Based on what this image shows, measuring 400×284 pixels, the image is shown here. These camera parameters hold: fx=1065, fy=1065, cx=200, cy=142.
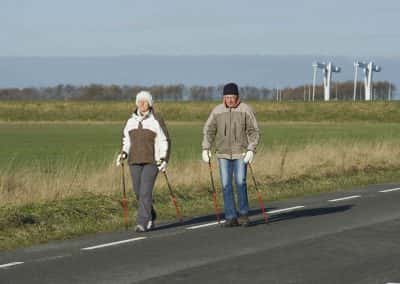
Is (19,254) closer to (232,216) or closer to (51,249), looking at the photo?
(51,249)

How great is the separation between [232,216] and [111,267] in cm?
420

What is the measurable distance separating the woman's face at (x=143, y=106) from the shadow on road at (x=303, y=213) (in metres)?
2.40

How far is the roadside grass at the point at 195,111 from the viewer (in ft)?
377

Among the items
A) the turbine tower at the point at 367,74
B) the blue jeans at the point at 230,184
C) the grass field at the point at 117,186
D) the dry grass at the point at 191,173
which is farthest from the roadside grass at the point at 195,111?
the blue jeans at the point at 230,184

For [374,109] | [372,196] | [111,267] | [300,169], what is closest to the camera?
[111,267]

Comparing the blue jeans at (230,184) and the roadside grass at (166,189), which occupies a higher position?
the blue jeans at (230,184)

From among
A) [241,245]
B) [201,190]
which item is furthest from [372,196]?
[241,245]

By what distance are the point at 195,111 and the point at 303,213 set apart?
4200 inches

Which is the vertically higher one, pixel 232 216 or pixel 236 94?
pixel 236 94

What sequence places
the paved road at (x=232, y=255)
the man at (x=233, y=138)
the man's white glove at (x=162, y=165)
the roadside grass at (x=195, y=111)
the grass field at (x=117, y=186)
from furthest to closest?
the roadside grass at (x=195, y=111), the grass field at (x=117, y=186), the man at (x=233, y=138), the man's white glove at (x=162, y=165), the paved road at (x=232, y=255)

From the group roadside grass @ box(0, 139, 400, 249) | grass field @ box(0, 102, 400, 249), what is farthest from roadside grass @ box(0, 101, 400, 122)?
roadside grass @ box(0, 139, 400, 249)

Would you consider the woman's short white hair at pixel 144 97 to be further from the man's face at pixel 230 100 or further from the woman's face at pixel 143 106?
the man's face at pixel 230 100

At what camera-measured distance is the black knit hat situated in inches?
570

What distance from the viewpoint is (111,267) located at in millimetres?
10688
